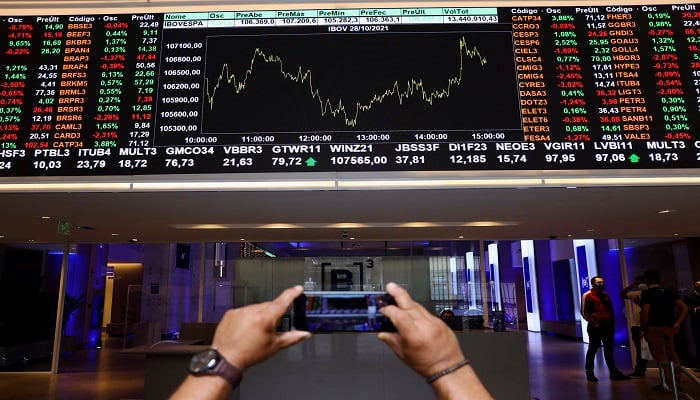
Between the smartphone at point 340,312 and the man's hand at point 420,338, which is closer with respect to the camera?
the man's hand at point 420,338

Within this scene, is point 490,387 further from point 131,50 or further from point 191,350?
point 131,50

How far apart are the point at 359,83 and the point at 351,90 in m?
0.07

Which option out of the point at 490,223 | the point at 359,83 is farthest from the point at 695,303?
the point at 359,83

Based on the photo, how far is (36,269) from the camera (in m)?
8.88

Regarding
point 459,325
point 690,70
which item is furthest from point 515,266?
point 690,70

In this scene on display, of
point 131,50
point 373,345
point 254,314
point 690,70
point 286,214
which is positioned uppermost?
point 131,50

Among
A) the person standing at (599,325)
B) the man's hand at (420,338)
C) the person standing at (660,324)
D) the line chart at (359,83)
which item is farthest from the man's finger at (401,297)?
the person standing at (599,325)

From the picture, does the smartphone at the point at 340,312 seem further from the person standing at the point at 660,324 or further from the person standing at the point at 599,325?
the person standing at the point at 599,325

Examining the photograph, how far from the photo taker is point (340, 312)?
107 centimetres

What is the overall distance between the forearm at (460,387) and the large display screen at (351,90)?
2.19m

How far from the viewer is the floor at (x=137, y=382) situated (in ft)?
18.9

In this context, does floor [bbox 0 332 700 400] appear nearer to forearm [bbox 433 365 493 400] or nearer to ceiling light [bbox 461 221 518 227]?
ceiling light [bbox 461 221 518 227]

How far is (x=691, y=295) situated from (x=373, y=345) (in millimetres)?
5456

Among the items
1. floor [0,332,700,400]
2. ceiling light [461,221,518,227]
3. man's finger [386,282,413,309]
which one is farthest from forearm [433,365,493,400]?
floor [0,332,700,400]
